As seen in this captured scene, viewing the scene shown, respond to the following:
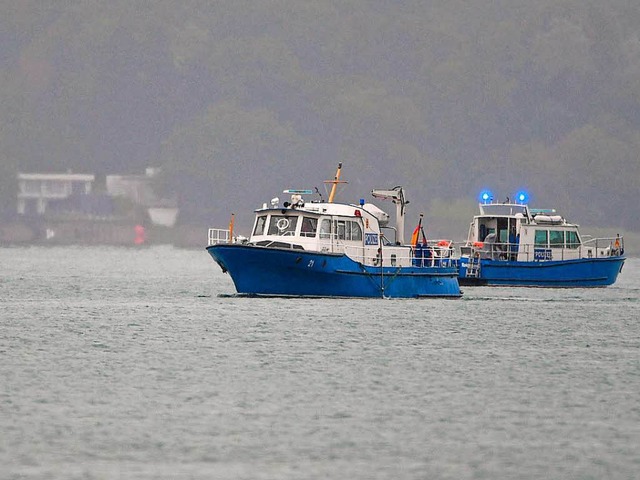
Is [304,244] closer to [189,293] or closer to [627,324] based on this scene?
[627,324]

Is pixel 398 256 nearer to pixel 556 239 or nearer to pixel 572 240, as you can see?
pixel 556 239

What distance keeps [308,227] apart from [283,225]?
3.46 ft

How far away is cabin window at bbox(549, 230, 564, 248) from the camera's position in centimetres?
8156

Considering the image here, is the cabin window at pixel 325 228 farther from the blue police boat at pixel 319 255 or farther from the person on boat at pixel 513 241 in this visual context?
the person on boat at pixel 513 241

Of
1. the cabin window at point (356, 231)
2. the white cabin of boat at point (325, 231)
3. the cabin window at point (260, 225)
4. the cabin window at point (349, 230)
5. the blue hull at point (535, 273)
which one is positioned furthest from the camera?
the blue hull at point (535, 273)

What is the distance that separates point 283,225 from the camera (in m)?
59.0

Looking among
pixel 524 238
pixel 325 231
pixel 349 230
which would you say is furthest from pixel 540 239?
pixel 325 231

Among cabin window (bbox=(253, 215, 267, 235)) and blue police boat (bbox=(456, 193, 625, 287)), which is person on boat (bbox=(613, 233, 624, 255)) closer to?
blue police boat (bbox=(456, 193, 625, 287))

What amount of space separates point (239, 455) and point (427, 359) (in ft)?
56.3

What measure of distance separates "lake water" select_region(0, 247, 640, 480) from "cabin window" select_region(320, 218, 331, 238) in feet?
10.4

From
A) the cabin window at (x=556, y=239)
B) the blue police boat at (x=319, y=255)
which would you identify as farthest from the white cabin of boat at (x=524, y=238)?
the blue police boat at (x=319, y=255)

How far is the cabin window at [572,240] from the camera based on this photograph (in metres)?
82.4

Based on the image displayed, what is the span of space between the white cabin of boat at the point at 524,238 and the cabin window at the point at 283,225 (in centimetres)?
2339

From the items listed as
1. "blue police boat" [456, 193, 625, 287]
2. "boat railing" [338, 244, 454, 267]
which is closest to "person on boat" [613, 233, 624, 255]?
"blue police boat" [456, 193, 625, 287]
